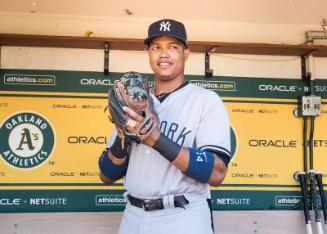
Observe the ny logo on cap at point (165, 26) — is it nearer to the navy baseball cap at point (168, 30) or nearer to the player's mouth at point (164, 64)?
the navy baseball cap at point (168, 30)

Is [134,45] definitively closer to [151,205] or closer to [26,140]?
[26,140]

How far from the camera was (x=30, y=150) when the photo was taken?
2.44 metres

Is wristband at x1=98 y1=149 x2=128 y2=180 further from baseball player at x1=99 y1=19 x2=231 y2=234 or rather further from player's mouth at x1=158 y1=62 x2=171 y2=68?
player's mouth at x1=158 y1=62 x2=171 y2=68

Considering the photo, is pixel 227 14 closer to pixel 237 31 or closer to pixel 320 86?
pixel 237 31

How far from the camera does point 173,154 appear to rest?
1.26m

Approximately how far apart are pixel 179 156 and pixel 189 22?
1.43 m

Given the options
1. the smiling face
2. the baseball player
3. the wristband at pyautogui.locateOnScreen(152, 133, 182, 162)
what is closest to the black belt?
the baseball player

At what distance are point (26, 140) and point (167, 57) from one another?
1280 mm

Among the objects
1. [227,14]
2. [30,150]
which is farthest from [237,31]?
[30,150]

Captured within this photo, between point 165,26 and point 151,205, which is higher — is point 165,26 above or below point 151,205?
above

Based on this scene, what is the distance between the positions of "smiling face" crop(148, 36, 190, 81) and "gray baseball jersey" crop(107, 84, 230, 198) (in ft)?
0.29

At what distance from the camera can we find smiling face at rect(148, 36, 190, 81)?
1.44 metres

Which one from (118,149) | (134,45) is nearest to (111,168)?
(118,149)

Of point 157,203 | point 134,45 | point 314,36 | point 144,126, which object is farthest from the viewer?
point 314,36
